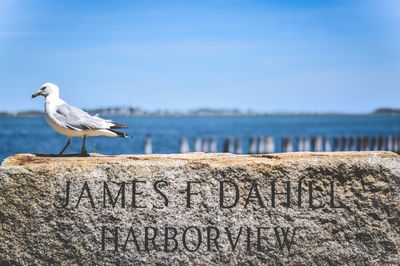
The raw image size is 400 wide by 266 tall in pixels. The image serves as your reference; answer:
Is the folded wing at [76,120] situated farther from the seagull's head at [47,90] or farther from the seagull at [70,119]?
the seagull's head at [47,90]

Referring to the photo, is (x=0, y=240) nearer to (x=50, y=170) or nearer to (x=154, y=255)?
(x=50, y=170)

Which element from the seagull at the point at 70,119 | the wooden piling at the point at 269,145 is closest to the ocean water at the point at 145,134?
the seagull at the point at 70,119

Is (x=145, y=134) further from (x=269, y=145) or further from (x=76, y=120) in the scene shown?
(x=76, y=120)

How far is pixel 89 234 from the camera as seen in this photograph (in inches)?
221

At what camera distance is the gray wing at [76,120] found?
5.80 metres

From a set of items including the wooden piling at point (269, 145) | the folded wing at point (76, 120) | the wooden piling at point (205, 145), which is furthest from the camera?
the wooden piling at point (205, 145)

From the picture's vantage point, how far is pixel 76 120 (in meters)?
5.81

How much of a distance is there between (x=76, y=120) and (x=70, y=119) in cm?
5

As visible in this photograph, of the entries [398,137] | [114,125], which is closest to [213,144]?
[398,137]

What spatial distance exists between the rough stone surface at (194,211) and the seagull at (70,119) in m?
0.25

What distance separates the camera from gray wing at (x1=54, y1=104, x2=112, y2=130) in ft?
19.0

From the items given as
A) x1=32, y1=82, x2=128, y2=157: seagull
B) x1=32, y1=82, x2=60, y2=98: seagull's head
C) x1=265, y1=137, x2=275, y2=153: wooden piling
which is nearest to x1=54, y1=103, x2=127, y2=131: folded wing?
x1=32, y1=82, x2=128, y2=157: seagull

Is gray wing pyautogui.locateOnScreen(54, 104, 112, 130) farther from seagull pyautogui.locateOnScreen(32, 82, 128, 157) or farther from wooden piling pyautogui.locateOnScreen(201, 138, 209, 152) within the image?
wooden piling pyautogui.locateOnScreen(201, 138, 209, 152)

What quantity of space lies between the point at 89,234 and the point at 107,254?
24 centimetres
